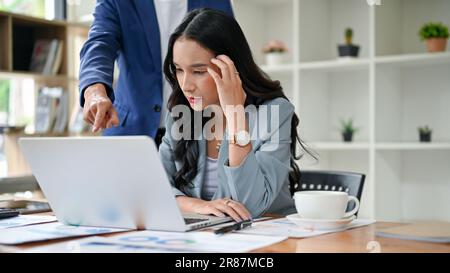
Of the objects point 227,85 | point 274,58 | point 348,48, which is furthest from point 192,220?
point 274,58

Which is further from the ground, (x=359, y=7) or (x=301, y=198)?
(x=359, y=7)

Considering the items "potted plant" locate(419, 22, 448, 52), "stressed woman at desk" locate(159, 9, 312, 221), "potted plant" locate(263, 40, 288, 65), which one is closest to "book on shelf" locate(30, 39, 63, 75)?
"potted plant" locate(263, 40, 288, 65)

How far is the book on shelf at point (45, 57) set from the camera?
153 inches

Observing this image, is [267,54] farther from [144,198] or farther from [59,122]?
[144,198]

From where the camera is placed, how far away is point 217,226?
116 cm

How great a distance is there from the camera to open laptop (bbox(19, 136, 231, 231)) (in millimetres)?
1029

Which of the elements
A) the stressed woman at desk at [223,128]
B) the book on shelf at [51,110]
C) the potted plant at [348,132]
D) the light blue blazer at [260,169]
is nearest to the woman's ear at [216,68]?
the stressed woman at desk at [223,128]

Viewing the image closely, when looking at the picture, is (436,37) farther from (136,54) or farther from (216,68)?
(216,68)

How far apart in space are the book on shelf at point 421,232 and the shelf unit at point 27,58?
2958 millimetres

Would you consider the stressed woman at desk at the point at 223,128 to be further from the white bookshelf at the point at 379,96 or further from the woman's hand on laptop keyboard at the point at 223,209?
the white bookshelf at the point at 379,96

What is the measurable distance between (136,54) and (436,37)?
1.68 m

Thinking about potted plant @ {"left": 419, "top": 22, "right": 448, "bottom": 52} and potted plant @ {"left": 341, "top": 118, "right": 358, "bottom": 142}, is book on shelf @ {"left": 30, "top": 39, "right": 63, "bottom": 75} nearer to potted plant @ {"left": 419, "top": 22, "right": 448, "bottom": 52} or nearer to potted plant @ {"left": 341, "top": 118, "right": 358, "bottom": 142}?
potted plant @ {"left": 341, "top": 118, "right": 358, "bottom": 142}
